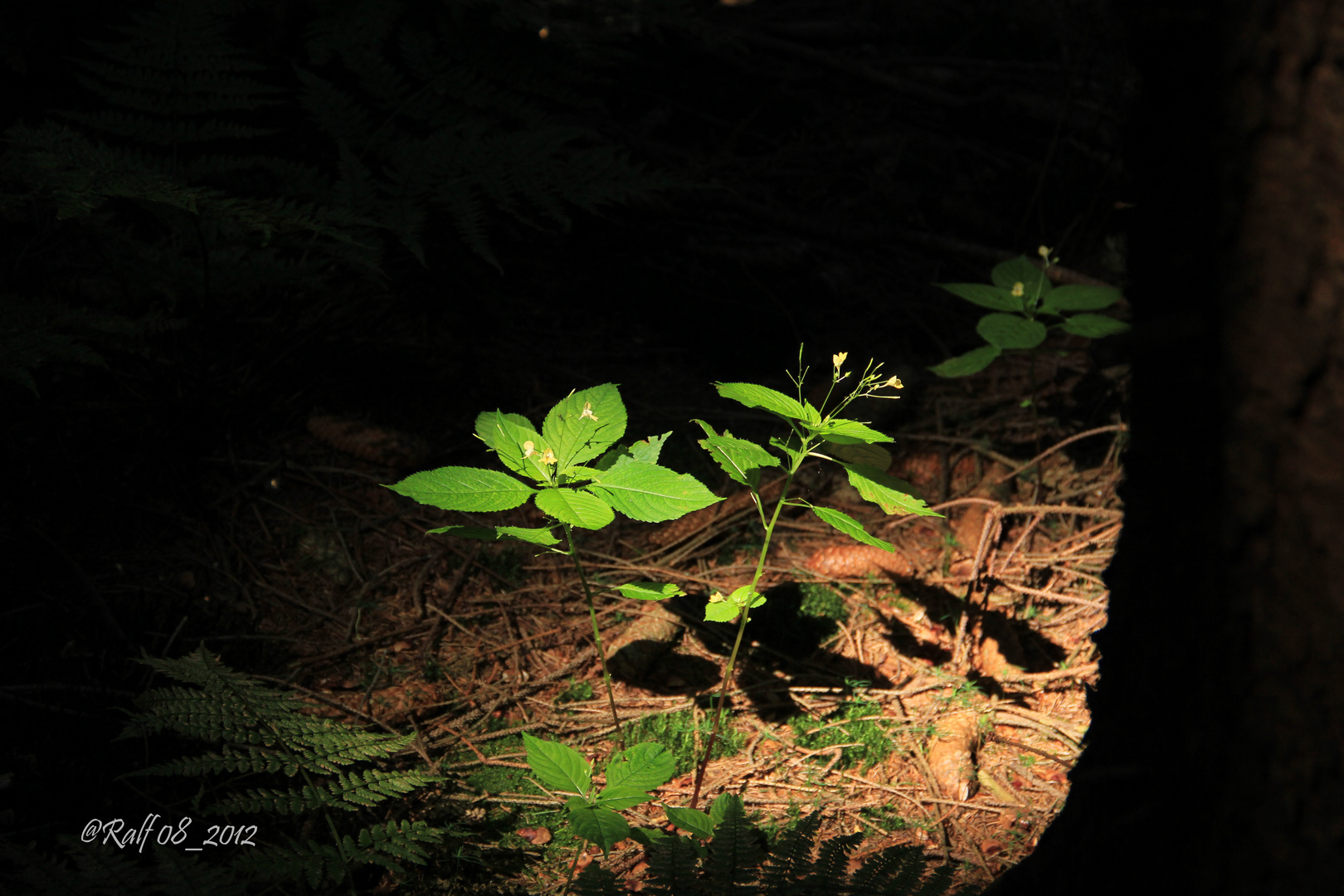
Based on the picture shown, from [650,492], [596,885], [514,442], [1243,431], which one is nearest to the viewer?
[1243,431]

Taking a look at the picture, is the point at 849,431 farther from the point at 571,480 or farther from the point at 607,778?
the point at 607,778

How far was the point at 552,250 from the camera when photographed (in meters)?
3.84

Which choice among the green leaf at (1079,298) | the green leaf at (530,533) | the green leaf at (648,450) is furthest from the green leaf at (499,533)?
the green leaf at (1079,298)

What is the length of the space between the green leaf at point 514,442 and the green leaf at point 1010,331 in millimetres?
1318

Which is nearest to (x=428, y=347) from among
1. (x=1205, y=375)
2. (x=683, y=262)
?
(x=683, y=262)

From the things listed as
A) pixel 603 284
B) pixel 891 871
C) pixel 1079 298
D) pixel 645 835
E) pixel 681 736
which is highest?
pixel 1079 298

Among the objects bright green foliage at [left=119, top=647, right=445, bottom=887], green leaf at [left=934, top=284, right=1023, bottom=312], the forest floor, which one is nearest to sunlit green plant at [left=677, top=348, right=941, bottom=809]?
the forest floor

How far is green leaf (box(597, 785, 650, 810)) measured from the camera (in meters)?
1.40

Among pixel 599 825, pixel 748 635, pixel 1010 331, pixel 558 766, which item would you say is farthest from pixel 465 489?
pixel 1010 331

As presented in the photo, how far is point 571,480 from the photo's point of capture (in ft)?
5.53

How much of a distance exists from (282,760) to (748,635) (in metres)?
1.19

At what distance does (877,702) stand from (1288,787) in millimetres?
1222

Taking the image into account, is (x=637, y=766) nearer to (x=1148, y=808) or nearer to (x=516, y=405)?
(x=1148, y=808)

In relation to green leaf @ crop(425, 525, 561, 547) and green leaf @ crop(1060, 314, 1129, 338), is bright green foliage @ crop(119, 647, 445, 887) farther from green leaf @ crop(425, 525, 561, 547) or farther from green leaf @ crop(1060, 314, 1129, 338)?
green leaf @ crop(1060, 314, 1129, 338)
